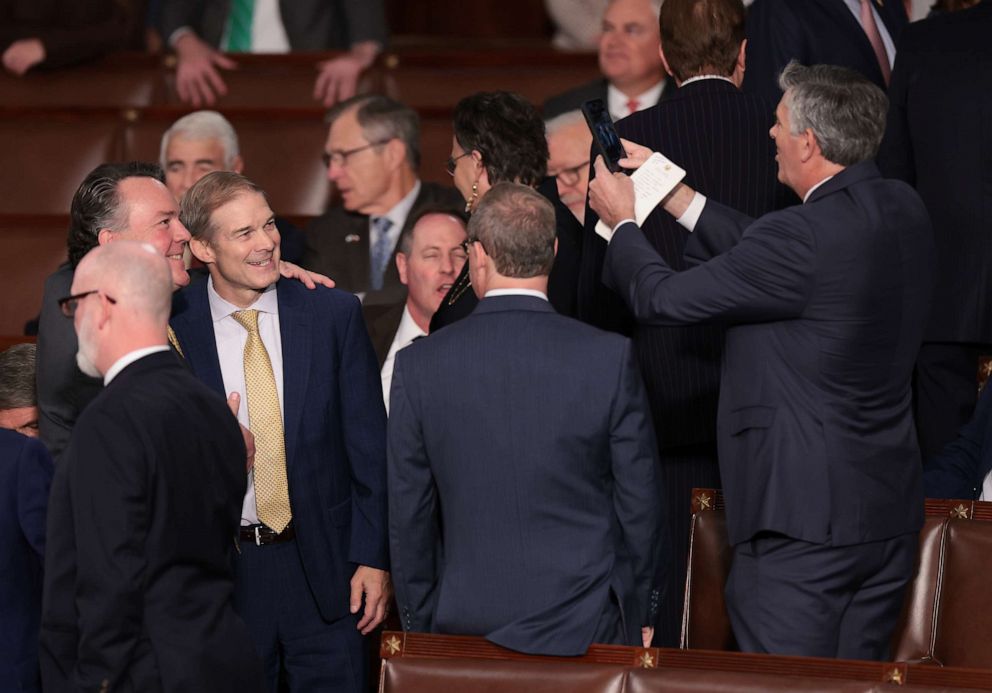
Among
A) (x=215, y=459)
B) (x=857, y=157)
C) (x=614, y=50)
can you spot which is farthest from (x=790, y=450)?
(x=614, y=50)

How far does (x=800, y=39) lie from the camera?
4383 mm

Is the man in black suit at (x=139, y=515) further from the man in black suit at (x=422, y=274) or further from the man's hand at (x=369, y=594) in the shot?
the man in black suit at (x=422, y=274)

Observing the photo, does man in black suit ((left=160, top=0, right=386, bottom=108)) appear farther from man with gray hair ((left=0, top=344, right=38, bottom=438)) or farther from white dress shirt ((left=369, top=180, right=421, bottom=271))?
man with gray hair ((left=0, top=344, right=38, bottom=438))

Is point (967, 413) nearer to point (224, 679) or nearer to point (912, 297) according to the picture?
point (912, 297)

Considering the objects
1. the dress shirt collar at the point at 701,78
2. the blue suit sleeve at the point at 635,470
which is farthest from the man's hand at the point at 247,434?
the dress shirt collar at the point at 701,78

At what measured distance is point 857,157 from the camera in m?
3.10

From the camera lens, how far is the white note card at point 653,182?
3.29m

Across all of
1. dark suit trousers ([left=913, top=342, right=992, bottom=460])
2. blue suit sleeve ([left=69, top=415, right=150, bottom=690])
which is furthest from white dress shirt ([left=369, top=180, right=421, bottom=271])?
blue suit sleeve ([left=69, top=415, right=150, bottom=690])

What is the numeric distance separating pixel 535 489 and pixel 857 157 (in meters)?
0.92

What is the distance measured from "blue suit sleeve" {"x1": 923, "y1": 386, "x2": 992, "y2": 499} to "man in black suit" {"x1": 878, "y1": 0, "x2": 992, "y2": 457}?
0.36 meters

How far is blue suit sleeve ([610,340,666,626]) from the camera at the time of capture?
2.92 m

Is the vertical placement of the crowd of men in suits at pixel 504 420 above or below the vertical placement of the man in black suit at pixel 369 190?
below

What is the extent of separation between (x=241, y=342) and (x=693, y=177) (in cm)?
106

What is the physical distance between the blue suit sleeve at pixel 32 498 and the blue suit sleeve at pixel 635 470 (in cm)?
111
